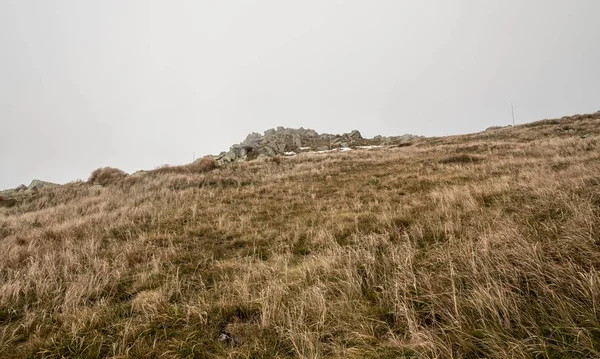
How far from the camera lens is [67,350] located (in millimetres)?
2676

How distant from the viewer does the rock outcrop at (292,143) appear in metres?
39.0

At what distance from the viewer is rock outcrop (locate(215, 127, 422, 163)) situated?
3901cm

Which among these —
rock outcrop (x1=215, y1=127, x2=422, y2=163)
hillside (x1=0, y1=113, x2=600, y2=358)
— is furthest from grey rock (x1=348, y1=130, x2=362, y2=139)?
hillside (x1=0, y1=113, x2=600, y2=358)

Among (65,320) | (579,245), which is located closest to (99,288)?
(65,320)

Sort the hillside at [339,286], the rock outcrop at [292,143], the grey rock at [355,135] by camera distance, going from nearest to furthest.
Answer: the hillside at [339,286] → the rock outcrop at [292,143] → the grey rock at [355,135]

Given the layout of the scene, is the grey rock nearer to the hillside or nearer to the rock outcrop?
the rock outcrop

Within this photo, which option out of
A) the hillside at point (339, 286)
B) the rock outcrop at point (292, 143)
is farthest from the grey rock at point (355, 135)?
the hillside at point (339, 286)

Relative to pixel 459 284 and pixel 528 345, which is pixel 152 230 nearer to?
pixel 459 284

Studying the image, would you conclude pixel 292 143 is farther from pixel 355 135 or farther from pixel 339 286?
pixel 339 286

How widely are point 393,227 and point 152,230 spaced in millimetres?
6048

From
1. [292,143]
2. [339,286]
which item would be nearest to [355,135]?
[292,143]

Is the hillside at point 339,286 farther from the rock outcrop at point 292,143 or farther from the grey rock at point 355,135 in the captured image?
the grey rock at point 355,135

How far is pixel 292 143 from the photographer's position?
53281 millimetres

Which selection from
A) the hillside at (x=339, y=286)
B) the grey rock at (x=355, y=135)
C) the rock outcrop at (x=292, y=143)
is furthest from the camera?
the grey rock at (x=355, y=135)
